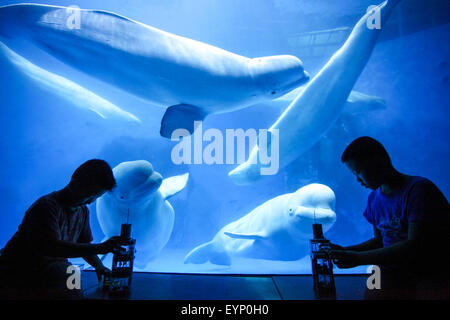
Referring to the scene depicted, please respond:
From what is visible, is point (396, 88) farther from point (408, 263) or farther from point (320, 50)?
point (408, 263)

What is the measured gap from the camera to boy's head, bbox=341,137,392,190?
170 centimetres

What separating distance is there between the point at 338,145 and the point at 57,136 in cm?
1176

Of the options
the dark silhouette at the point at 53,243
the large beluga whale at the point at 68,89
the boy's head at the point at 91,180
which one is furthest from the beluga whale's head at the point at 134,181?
the large beluga whale at the point at 68,89

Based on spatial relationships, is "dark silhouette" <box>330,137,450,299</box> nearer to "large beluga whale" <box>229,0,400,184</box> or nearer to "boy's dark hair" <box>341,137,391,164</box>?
"boy's dark hair" <box>341,137,391,164</box>

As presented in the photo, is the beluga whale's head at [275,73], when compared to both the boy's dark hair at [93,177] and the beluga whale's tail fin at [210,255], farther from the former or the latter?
the beluga whale's tail fin at [210,255]

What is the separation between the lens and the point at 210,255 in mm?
6129

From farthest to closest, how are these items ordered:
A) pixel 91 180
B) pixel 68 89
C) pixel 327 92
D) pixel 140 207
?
pixel 68 89 < pixel 327 92 < pixel 140 207 < pixel 91 180

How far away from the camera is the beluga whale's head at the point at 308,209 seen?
4.47 metres

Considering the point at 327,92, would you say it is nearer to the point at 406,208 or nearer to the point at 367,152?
the point at 367,152

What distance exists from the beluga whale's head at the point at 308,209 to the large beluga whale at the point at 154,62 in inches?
77.6

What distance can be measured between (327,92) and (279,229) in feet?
9.30

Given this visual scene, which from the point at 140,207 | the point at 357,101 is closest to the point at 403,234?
the point at 140,207

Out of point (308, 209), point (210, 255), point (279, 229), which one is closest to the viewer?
point (308, 209)

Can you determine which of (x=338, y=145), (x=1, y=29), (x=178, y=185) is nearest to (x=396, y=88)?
(x=338, y=145)
